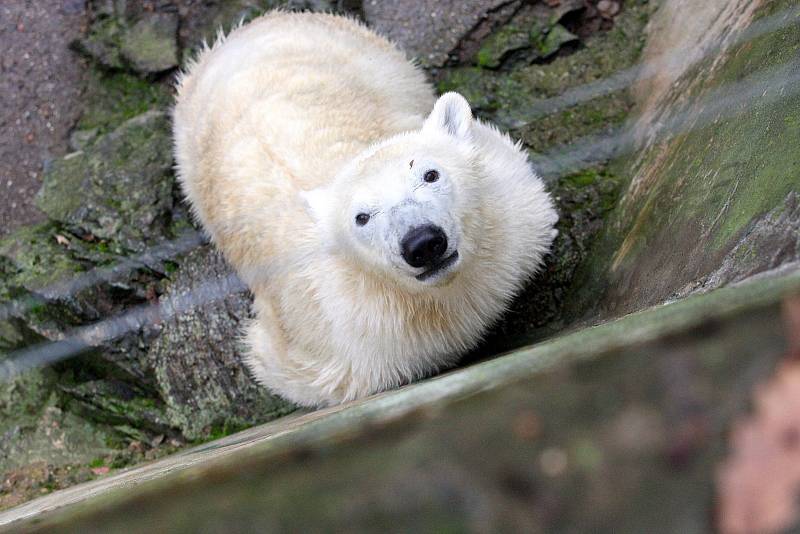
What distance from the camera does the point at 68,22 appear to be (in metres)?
5.57

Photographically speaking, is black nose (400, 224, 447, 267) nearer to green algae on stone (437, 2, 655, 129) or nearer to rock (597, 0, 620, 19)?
green algae on stone (437, 2, 655, 129)

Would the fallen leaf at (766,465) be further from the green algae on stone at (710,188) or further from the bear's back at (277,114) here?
the bear's back at (277,114)

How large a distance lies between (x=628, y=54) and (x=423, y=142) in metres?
2.08

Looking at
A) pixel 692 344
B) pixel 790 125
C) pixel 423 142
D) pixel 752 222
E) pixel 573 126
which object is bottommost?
pixel 573 126

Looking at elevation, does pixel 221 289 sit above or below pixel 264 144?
below

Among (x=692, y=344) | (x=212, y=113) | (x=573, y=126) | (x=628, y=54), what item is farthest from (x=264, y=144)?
(x=692, y=344)

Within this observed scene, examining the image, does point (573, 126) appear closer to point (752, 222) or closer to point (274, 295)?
point (274, 295)

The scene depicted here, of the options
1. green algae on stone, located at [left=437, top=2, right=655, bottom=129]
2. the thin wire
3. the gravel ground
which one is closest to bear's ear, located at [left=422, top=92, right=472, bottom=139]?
the thin wire

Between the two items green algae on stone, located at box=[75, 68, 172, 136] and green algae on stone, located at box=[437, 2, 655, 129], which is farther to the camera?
green algae on stone, located at box=[75, 68, 172, 136]

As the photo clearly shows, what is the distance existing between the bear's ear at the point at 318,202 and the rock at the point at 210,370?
1115 mm

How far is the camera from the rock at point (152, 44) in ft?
17.7

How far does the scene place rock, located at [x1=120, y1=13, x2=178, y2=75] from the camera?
541cm

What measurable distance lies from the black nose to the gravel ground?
3306 millimetres

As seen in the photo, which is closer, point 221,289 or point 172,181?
point 221,289
